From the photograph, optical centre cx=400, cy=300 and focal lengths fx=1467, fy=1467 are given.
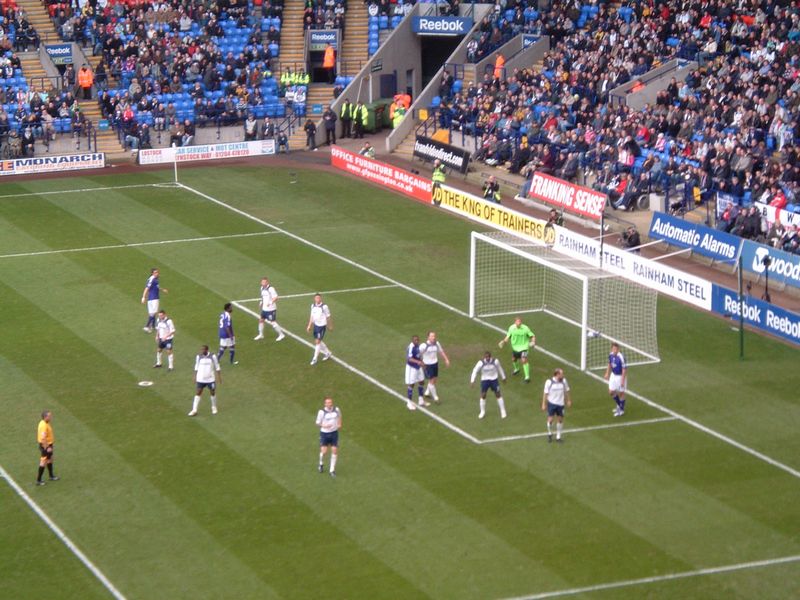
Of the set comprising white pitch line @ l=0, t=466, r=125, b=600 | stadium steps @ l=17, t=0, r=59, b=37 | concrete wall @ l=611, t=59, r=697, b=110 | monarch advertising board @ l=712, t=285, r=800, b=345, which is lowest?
white pitch line @ l=0, t=466, r=125, b=600

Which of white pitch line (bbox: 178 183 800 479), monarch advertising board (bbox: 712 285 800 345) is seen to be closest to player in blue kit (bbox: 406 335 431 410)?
white pitch line (bbox: 178 183 800 479)

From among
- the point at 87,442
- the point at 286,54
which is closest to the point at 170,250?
the point at 87,442

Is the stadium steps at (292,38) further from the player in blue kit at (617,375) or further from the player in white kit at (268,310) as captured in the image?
the player in blue kit at (617,375)

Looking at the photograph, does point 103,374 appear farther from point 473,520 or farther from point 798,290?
point 798,290

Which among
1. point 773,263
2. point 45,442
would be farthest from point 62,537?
point 773,263

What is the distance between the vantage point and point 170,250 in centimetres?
4825

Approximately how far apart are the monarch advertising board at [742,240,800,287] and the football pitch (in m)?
3.38

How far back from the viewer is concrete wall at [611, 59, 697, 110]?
6041 centimetres

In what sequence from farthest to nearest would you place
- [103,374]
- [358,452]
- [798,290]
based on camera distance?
[798,290] < [103,374] < [358,452]

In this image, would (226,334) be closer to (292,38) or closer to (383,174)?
(383,174)

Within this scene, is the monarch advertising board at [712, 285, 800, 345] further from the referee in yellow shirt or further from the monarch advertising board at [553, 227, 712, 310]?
the referee in yellow shirt

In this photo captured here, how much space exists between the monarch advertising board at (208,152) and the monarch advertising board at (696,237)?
21.9m

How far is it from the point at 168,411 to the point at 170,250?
1564 centimetres

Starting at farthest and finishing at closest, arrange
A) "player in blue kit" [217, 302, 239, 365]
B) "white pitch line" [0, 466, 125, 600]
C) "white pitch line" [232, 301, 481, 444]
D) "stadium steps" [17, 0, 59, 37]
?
"stadium steps" [17, 0, 59, 37] → "player in blue kit" [217, 302, 239, 365] → "white pitch line" [232, 301, 481, 444] → "white pitch line" [0, 466, 125, 600]
